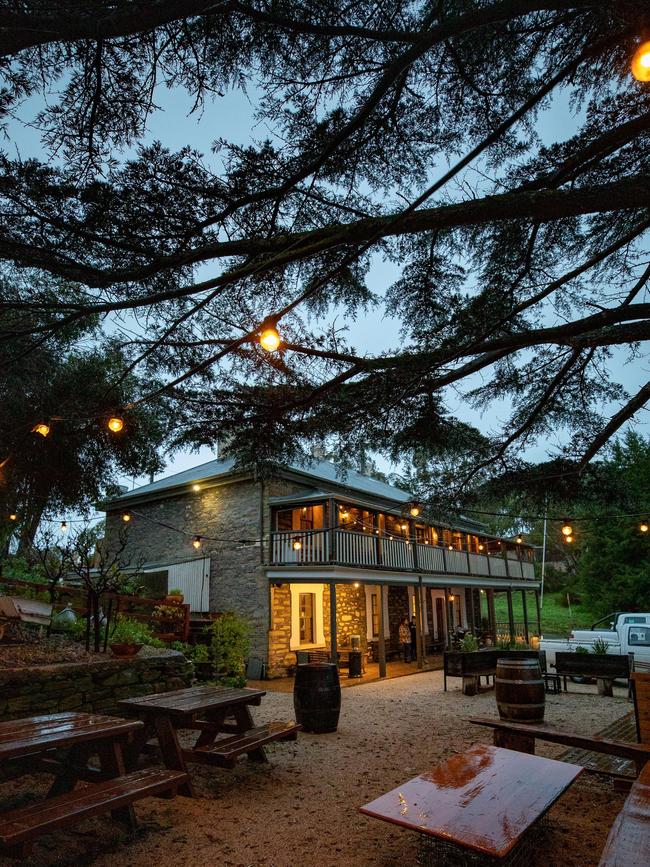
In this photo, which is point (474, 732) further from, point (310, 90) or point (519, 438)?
point (310, 90)

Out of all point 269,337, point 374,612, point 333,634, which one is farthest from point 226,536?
point 269,337

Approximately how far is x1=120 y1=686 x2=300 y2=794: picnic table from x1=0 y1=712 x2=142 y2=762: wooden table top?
58 cm

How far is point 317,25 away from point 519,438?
4.41m

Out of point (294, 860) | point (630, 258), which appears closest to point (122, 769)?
point (294, 860)

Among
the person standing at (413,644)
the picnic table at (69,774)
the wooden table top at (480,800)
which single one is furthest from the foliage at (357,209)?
the person standing at (413,644)

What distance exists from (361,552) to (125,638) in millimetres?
8530

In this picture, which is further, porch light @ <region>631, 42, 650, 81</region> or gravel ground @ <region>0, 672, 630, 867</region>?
gravel ground @ <region>0, 672, 630, 867</region>

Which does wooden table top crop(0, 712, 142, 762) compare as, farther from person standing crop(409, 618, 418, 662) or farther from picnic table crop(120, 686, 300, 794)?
person standing crop(409, 618, 418, 662)

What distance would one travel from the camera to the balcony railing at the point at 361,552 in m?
13.9

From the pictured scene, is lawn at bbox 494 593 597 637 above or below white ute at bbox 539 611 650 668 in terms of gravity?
below

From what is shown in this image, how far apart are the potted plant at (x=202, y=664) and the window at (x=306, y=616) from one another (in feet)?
17.4

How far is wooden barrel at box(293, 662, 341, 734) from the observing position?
23.0 feet

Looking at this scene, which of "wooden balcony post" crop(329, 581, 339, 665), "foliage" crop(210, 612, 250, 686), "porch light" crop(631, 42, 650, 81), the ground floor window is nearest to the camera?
"porch light" crop(631, 42, 650, 81)

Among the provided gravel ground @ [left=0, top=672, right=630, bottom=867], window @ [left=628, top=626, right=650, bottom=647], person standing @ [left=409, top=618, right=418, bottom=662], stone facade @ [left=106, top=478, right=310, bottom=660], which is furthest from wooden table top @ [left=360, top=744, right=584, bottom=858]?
person standing @ [left=409, top=618, right=418, bottom=662]
